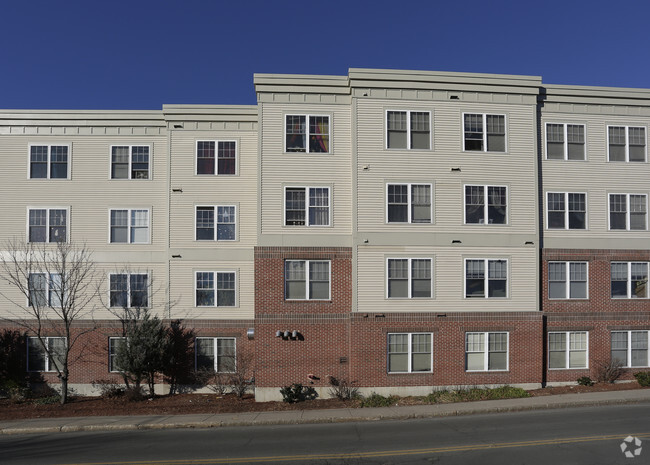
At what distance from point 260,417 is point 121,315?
8.15 m

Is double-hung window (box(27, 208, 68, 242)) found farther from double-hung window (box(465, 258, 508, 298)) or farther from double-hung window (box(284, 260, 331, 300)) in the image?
double-hung window (box(465, 258, 508, 298))

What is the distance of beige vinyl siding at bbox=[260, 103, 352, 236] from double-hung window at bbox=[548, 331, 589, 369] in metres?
9.44

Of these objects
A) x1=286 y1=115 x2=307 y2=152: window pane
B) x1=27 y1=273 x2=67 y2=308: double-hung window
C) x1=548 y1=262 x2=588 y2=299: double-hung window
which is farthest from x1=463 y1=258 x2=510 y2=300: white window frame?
x1=27 y1=273 x2=67 y2=308: double-hung window

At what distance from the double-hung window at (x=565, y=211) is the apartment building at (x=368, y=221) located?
0.08m

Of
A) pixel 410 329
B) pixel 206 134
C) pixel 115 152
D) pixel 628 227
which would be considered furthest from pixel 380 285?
pixel 115 152

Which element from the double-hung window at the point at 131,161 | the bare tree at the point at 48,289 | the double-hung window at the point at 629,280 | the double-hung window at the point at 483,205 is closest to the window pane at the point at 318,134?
the double-hung window at the point at 483,205

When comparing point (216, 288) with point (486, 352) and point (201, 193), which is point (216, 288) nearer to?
point (201, 193)

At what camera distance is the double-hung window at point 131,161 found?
66.7ft

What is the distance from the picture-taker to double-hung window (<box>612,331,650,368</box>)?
19.3 metres

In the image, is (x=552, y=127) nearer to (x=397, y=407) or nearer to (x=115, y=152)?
(x=397, y=407)

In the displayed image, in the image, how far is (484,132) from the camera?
18562 millimetres

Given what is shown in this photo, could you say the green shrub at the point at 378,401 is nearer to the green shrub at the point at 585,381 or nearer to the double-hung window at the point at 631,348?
the green shrub at the point at 585,381

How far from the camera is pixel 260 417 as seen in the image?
49.7 feet

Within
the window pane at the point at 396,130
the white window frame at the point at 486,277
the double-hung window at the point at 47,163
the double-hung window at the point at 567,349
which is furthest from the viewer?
the double-hung window at the point at 47,163
